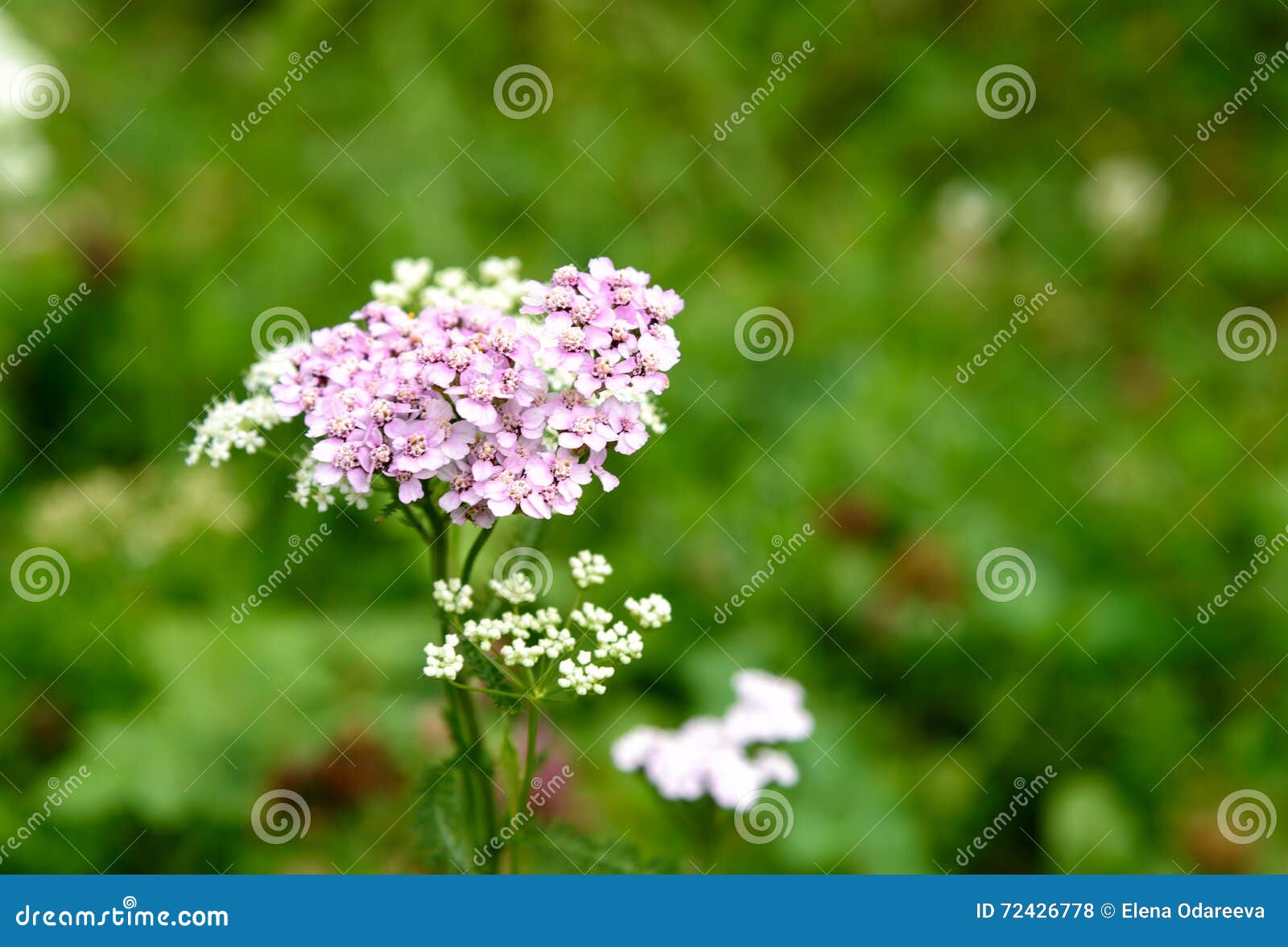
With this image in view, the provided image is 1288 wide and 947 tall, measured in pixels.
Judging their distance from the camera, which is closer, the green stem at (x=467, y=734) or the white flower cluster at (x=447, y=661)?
the white flower cluster at (x=447, y=661)

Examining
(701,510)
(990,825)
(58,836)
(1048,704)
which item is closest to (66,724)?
(58,836)

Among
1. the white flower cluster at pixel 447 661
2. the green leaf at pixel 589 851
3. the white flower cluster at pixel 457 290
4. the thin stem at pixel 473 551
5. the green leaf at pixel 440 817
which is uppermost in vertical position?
the white flower cluster at pixel 457 290

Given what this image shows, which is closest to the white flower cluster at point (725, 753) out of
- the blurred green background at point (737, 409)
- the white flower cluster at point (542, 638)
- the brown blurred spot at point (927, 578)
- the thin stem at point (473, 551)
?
the blurred green background at point (737, 409)

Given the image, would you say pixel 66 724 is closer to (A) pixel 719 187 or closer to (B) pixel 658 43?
(A) pixel 719 187

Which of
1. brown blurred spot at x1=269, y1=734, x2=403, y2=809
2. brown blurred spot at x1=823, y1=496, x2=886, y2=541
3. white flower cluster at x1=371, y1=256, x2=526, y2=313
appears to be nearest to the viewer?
white flower cluster at x1=371, y1=256, x2=526, y2=313

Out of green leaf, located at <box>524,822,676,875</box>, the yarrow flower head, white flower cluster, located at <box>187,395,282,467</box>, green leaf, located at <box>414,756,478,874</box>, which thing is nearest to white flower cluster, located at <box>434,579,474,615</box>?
the yarrow flower head

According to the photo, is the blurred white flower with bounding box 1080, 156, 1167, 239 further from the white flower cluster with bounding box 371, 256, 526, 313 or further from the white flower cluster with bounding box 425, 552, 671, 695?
the white flower cluster with bounding box 425, 552, 671, 695

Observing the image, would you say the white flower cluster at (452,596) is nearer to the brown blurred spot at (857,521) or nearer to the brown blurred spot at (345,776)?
the brown blurred spot at (345,776)

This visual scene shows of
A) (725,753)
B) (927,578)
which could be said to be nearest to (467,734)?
(725,753)
